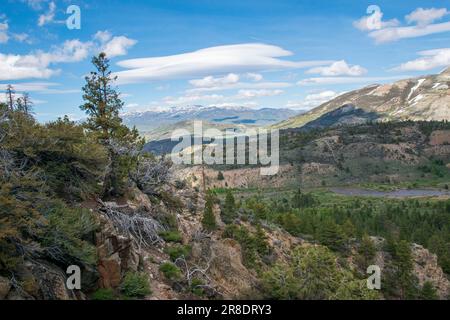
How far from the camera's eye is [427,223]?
82750 mm

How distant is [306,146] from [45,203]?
615ft

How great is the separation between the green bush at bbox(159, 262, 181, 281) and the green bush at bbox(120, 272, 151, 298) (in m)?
2.09

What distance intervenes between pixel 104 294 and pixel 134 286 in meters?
1.30

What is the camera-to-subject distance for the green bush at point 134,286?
17.0 m

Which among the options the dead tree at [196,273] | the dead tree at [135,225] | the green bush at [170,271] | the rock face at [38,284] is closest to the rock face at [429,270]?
the dead tree at [196,273]

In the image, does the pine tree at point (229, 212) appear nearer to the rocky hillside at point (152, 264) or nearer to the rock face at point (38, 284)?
the rocky hillside at point (152, 264)

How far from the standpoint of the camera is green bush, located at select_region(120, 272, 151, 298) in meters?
17.0

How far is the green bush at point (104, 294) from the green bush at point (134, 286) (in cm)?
56

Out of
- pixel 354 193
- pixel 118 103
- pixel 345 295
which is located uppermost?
pixel 118 103

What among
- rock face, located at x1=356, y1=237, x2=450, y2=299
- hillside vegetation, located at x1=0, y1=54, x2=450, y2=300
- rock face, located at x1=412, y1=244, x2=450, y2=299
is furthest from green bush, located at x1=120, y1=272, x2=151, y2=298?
rock face, located at x1=412, y1=244, x2=450, y2=299

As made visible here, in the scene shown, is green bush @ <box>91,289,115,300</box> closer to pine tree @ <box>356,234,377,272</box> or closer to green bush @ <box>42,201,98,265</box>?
green bush @ <box>42,201,98,265</box>

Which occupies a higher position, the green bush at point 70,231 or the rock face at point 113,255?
the green bush at point 70,231
